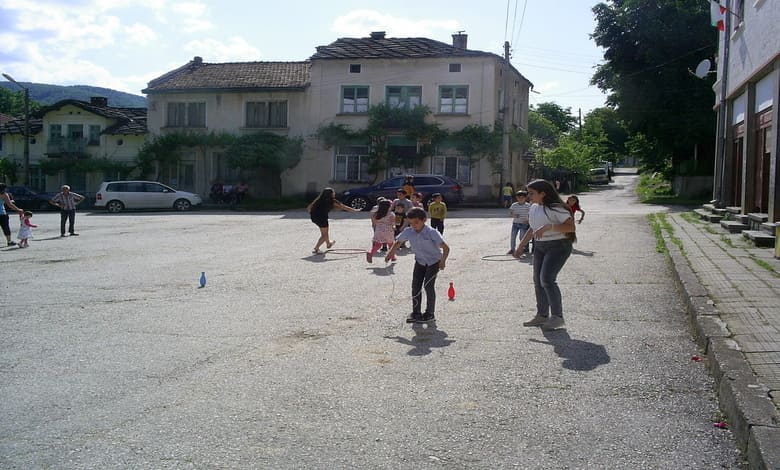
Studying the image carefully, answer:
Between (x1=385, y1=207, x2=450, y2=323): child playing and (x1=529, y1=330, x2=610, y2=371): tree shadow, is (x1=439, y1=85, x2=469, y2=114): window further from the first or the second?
(x1=529, y1=330, x2=610, y2=371): tree shadow

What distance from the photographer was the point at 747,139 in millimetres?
18922

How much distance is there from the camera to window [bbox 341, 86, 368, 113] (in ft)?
139

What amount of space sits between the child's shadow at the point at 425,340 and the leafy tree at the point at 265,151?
112 feet

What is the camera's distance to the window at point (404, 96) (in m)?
41.8

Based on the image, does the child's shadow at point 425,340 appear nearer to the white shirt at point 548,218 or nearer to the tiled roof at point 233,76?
the white shirt at point 548,218

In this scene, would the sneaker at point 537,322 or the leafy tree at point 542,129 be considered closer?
the sneaker at point 537,322

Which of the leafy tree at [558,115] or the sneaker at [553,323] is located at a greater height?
the leafy tree at [558,115]

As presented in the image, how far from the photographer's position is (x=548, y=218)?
870 cm

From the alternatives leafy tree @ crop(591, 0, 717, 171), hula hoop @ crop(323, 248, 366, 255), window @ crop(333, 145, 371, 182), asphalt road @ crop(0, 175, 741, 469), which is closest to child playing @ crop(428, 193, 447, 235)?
hula hoop @ crop(323, 248, 366, 255)

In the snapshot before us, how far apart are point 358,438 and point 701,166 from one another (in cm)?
4226

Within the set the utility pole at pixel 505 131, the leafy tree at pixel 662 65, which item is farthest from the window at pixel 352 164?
the leafy tree at pixel 662 65

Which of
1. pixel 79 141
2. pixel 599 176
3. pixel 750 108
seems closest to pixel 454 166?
pixel 750 108

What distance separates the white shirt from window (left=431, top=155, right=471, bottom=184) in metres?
32.4

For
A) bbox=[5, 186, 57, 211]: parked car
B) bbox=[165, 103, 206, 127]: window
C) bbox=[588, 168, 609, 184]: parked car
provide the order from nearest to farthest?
bbox=[5, 186, 57, 211]: parked car < bbox=[165, 103, 206, 127]: window < bbox=[588, 168, 609, 184]: parked car
